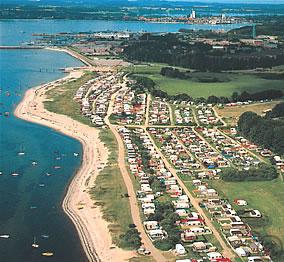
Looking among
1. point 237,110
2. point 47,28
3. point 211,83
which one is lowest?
point 237,110

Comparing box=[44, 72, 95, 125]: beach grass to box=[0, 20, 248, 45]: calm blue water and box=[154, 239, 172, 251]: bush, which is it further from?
box=[0, 20, 248, 45]: calm blue water

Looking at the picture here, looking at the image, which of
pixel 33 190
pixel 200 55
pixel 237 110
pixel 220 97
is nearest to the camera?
pixel 33 190

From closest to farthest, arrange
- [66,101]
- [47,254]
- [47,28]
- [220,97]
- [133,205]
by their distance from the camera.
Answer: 1. [47,254]
2. [133,205]
3. [66,101]
4. [220,97]
5. [47,28]

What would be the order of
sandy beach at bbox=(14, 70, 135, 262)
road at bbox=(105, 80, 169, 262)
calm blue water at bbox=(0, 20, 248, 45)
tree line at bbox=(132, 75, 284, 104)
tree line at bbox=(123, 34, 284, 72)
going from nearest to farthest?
road at bbox=(105, 80, 169, 262), sandy beach at bbox=(14, 70, 135, 262), tree line at bbox=(132, 75, 284, 104), tree line at bbox=(123, 34, 284, 72), calm blue water at bbox=(0, 20, 248, 45)

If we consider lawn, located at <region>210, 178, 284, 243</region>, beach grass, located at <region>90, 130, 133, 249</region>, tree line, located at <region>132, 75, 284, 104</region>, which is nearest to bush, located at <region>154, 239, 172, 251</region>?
beach grass, located at <region>90, 130, 133, 249</region>

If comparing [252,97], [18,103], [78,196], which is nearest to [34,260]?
[78,196]

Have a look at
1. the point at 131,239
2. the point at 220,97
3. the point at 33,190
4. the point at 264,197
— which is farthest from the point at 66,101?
the point at 131,239

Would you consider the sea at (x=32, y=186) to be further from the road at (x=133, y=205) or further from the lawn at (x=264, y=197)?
the lawn at (x=264, y=197)

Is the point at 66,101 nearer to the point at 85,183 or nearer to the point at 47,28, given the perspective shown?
the point at 85,183
